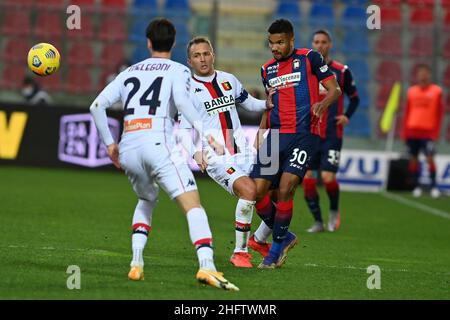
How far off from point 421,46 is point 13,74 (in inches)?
369

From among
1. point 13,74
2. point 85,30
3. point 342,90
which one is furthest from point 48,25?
point 342,90

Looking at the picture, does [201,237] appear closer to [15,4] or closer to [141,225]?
[141,225]

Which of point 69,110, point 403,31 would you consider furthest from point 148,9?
point 403,31

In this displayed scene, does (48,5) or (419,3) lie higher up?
(419,3)

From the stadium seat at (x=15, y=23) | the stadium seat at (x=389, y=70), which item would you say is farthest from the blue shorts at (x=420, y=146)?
the stadium seat at (x=15, y=23)

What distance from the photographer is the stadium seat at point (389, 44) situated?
22.7 meters

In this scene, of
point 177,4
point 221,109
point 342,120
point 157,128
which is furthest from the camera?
point 177,4

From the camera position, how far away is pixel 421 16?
75.6 feet

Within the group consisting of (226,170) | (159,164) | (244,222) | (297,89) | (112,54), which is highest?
(112,54)

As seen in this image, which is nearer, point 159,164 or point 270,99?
point 159,164

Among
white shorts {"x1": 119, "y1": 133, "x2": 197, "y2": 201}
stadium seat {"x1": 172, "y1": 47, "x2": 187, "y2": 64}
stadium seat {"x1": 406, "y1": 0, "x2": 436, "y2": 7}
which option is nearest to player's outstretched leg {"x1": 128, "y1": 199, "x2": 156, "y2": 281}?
Answer: white shorts {"x1": 119, "y1": 133, "x2": 197, "y2": 201}

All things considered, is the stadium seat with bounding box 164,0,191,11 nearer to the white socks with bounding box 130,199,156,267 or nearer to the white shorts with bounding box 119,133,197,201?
the white socks with bounding box 130,199,156,267

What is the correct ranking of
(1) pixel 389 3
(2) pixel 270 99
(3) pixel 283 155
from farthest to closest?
(1) pixel 389 3 < (2) pixel 270 99 < (3) pixel 283 155

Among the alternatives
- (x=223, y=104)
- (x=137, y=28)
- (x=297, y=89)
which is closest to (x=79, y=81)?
(x=137, y=28)
